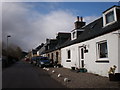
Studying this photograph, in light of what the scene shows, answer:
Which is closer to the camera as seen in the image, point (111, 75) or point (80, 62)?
point (111, 75)

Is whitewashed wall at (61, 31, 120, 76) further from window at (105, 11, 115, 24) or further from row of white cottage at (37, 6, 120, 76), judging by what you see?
window at (105, 11, 115, 24)

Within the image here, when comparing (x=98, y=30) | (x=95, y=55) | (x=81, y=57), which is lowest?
(x=81, y=57)

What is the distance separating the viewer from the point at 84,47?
18.7 metres

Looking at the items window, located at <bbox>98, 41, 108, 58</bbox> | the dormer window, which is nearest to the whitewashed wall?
window, located at <bbox>98, 41, 108, 58</bbox>

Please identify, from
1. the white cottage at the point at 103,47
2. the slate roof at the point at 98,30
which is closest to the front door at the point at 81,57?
the white cottage at the point at 103,47

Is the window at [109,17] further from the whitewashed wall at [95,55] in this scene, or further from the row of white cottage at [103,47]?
the whitewashed wall at [95,55]

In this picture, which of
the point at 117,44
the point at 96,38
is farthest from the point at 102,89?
the point at 96,38

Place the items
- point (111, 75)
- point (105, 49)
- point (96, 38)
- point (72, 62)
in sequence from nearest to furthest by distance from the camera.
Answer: point (111, 75)
point (105, 49)
point (96, 38)
point (72, 62)

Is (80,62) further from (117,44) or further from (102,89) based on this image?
(102,89)

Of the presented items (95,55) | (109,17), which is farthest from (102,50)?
(109,17)

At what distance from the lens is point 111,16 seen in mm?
15461

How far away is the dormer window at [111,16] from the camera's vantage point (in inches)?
572

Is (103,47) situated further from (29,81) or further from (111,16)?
(29,81)

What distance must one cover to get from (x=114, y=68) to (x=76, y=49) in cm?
948
